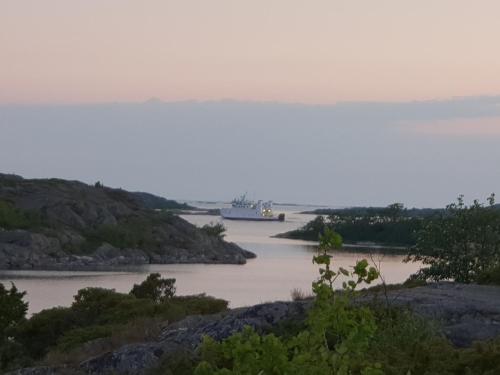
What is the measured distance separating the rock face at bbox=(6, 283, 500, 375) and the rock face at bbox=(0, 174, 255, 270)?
3486 inches

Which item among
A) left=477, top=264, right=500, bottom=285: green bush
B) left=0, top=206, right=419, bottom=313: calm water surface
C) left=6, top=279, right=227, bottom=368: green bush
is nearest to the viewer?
left=477, top=264, right=500, bottom=285: green bush

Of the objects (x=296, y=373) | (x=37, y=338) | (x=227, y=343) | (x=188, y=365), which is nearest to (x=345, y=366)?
(x=296, y=373)

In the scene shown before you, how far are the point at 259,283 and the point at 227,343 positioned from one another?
66853 mm

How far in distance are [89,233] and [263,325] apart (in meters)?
114

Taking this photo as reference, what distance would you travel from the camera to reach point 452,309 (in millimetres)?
16359

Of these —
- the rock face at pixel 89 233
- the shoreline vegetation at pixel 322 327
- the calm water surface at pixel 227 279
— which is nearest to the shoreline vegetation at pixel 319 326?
the shoreline vegetation at pixel 322 327

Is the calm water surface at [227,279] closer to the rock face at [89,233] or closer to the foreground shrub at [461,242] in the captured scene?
the rock face at [89,233]

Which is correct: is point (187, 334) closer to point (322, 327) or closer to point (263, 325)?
point (263, 325)

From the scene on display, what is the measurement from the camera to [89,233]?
12756 centimetres

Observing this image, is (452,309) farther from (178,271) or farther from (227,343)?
(178,271)

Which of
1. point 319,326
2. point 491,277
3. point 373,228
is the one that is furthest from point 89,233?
point 319,326

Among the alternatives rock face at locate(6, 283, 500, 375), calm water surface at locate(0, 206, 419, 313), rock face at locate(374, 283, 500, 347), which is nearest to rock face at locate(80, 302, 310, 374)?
rock face at locate(6, 283, 500, 375)

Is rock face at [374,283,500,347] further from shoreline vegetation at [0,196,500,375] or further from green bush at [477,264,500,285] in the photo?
green bush at [477,264,500,285]

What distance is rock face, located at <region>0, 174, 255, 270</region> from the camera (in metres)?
113
